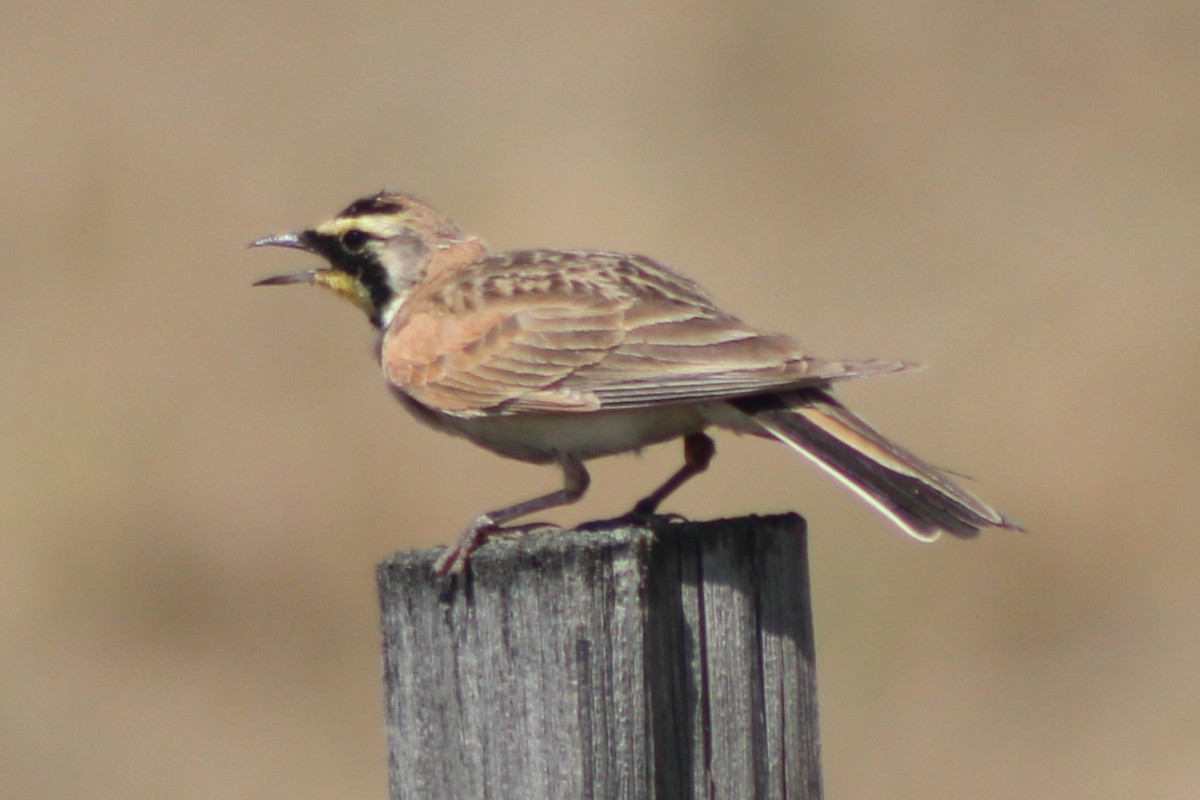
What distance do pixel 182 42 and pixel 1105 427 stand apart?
715 centimetres

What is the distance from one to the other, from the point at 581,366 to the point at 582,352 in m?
0.07

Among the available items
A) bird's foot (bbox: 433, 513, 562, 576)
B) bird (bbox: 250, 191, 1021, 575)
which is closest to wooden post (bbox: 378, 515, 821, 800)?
bird's foot (bbox: 433, 513, 562, 576)

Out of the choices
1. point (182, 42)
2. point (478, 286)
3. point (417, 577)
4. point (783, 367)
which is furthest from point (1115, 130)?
point (417, 577)

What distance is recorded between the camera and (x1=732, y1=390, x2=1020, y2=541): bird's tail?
16.6ft

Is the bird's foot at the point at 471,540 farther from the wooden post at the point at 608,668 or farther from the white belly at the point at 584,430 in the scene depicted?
Result: the white belly at the point at 584,430

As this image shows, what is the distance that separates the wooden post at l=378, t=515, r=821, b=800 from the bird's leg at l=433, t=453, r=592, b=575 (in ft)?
0.14

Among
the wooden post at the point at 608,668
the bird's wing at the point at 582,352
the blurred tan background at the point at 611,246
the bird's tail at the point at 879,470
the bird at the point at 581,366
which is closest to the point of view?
the wooden post at the point at 608,668

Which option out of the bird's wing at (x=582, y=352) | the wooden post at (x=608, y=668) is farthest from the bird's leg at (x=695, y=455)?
the wooden post at (x=608, y=668)

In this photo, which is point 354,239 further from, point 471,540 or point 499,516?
point 471,540

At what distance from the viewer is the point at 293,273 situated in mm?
7664

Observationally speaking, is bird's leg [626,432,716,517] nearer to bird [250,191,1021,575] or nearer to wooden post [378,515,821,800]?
bird [250,191,1021,575]

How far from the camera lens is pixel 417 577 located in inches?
176

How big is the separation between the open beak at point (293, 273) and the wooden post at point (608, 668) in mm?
3224

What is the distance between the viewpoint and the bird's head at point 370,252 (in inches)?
302
